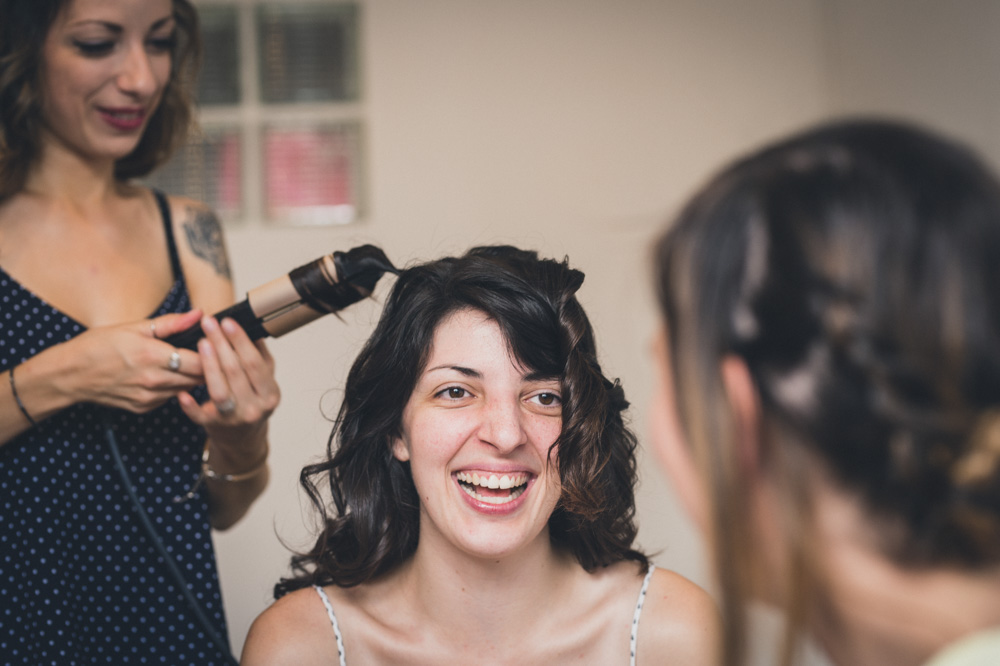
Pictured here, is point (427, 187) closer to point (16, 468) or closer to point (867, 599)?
point (16, 468)

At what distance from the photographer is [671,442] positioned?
2.57 feet

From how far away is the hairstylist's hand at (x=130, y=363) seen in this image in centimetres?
137

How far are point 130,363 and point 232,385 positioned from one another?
0.50ft

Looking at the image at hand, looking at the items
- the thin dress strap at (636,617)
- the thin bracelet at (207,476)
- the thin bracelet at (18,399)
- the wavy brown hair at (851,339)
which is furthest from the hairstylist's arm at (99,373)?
the wavy brown hair at (851,339)

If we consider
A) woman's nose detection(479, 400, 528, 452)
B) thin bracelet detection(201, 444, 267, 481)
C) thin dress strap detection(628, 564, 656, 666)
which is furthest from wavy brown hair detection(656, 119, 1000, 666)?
thin bracelet detection(201, 444, 267, 481)

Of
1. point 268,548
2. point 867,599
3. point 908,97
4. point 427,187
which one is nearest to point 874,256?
point 867,599

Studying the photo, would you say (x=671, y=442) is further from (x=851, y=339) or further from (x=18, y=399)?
(x=18, y=399)

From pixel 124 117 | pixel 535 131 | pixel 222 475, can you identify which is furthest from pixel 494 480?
pixel 535 131

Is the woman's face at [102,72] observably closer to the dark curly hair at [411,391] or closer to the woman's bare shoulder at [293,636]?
the dark curly hair at [411,391]

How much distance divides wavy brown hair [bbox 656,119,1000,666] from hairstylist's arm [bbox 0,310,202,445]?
0.91 m

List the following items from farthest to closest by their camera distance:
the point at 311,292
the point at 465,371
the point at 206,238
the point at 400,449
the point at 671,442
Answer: the point at 206,238 < the point at 400,449 < the point at 465,371 < the point at 311,292 < the point at 671,442

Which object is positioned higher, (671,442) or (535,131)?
(535,131)

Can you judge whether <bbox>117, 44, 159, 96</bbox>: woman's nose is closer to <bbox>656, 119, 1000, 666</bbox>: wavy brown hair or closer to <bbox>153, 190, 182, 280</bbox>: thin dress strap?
<bbox>153, 190, 182, 280</bbox>: thin dress strap

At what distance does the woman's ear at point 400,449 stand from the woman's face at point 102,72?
67 cm
